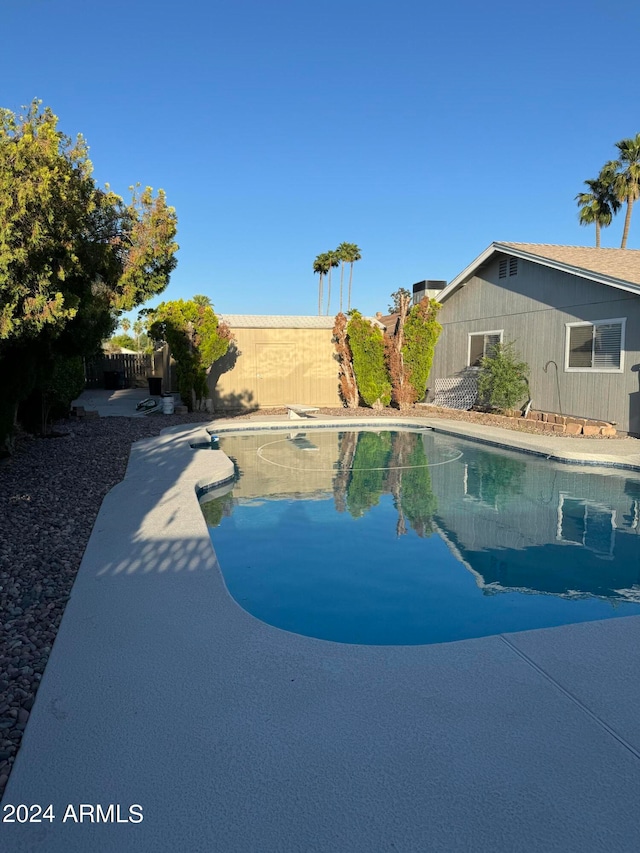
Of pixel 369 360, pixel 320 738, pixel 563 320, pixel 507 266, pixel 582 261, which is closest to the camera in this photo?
pixel 320 738

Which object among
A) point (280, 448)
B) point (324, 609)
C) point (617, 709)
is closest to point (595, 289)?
point (280, 448)

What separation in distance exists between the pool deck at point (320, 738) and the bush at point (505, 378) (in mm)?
11833

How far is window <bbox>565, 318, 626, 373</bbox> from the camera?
12938mm

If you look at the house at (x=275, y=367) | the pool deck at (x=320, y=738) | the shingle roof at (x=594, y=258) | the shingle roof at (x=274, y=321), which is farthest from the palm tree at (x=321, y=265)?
the pool deck at (x=320, y=738)

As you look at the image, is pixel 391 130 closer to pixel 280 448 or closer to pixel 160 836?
pixel 280 448

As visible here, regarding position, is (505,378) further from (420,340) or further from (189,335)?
(189,335)

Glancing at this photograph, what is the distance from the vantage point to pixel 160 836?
7.55ft

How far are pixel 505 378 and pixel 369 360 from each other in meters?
4.82

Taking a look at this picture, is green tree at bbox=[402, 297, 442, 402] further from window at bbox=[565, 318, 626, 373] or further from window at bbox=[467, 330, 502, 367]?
window at bbox=[565, 318, 626, 373]

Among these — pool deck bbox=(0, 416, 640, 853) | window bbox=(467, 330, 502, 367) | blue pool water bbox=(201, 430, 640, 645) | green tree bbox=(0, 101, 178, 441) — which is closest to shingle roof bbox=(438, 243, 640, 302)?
window bbox=(467, 330, 502, 367)

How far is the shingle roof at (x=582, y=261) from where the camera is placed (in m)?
12.5

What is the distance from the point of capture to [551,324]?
14.9 meters

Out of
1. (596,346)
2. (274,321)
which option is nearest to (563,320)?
(596,346)

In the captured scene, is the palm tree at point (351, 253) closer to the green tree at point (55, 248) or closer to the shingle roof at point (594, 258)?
the shingle roof at point (594, 258)
